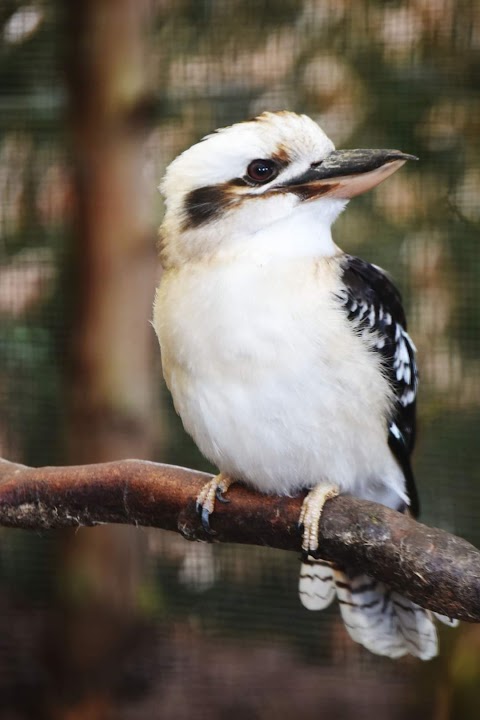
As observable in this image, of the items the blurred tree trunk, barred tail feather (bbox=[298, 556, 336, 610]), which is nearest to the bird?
barred tail feather (bbox=[298, 556, 336, 610])

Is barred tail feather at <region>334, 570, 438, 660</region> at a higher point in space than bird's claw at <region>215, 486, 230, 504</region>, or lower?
lower

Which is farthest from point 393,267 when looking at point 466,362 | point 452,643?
point 452,643

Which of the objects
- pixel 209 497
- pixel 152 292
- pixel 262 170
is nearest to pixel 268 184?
pixel 262 170

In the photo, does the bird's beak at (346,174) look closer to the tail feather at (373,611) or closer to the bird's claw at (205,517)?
the bird's claw at (205,517)

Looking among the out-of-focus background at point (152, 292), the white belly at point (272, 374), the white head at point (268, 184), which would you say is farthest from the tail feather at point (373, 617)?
the out-of-focus background at point (152, 292)

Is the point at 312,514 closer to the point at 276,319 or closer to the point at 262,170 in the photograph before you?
the point at 276,319

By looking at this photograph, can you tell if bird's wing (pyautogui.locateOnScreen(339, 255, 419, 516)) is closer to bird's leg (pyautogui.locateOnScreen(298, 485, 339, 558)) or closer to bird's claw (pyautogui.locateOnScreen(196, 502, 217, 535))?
bird's leg (pyautogui.locateOnScreen(298, 485, 339, 558))

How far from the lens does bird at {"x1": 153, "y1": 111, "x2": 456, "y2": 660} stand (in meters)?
1.14

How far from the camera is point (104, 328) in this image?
225 cm

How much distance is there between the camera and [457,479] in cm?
236

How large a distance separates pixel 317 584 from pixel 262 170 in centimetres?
65

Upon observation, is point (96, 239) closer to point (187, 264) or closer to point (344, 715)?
point (187, 264)

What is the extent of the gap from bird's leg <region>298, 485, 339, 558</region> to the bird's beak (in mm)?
359

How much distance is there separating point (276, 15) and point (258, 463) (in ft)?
4.63
